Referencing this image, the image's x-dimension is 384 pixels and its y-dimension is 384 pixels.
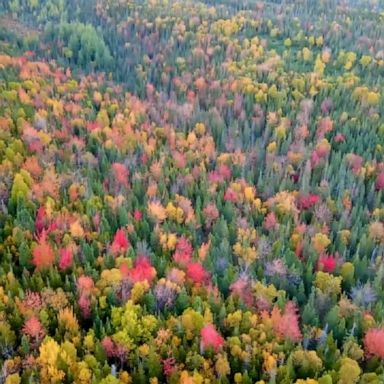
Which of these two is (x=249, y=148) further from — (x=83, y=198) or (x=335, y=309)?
(x=335, y=309)

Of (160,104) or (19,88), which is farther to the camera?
(160,104)

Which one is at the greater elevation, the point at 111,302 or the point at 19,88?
the point at 19,88

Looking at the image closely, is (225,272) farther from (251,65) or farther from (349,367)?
(251,65)

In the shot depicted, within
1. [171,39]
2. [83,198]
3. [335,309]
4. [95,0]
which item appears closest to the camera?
[335,309]

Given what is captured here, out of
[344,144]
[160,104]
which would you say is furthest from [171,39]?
[344,144]

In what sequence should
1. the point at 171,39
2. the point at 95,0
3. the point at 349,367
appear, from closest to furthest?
the point at 349,367 < the point at 171,39 < the point at 95,0

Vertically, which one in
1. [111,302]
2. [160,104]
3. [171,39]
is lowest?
[111,302]

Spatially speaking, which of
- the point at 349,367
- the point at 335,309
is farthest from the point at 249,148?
the point at 349,367
